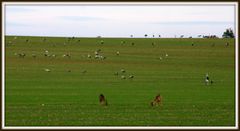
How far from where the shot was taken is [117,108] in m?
26.3

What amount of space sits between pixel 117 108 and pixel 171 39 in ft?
221

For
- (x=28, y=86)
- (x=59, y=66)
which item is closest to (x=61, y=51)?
(x=59, y=66)

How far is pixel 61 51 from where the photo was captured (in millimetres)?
73750

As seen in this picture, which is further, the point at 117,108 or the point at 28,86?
the point at 28,86

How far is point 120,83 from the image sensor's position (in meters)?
44.6

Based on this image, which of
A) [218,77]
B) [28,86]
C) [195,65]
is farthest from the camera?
[195,65]

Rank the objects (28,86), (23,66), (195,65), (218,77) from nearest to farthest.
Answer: (28,86)
(218,77)
(23,66)
(195,65)

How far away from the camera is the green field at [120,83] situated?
74.4 ft

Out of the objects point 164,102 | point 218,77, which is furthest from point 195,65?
point 164,102

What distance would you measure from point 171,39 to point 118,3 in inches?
3047

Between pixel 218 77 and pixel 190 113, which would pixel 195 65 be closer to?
pixel 218 77

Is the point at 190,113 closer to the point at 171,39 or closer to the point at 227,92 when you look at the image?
the point at 227,92

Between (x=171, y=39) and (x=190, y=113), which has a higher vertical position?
(x=171, y=39)

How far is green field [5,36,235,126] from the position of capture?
22672 millimetres
